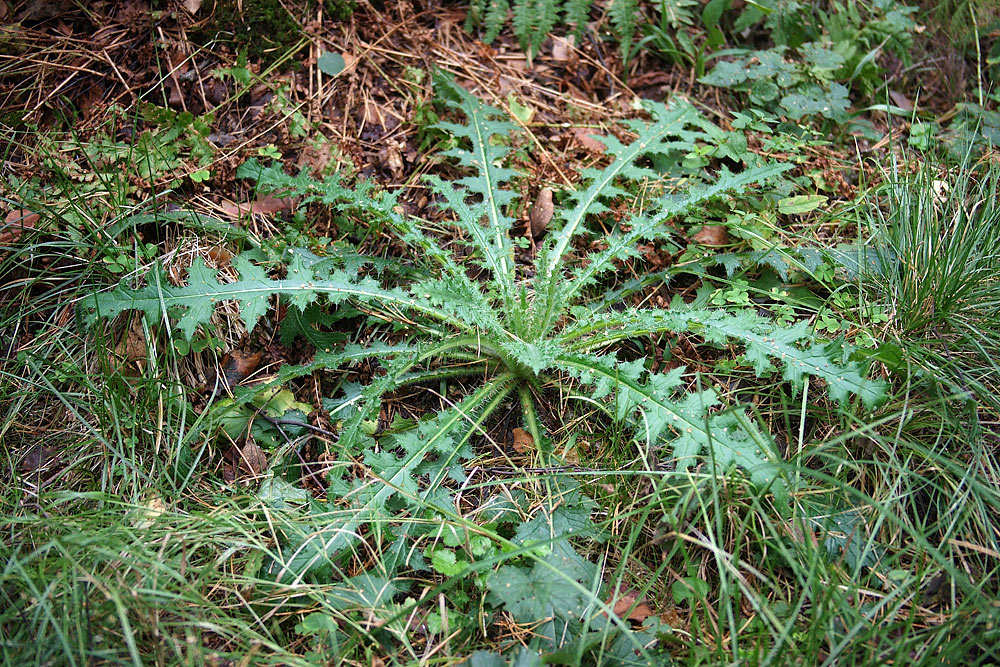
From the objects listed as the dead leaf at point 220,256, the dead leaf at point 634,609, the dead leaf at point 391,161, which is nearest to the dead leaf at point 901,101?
the dead leaf at point 391,161

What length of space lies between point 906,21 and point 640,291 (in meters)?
2.14

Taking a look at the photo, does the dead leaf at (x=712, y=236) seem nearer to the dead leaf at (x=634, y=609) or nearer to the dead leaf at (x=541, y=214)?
the dead leaf at (x=541, y=214)

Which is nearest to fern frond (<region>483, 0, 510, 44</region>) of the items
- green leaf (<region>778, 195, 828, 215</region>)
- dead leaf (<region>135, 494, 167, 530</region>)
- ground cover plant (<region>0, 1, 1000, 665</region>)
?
ground cover plant (<region>0, 1, 1000, 665</region>)

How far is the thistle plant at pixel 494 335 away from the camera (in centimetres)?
215

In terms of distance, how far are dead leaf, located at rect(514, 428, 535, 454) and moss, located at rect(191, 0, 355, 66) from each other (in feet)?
7.01

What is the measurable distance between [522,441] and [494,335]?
0.40 meters

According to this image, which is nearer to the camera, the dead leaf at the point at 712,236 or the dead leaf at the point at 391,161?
the dead leaf at the point at 712,236

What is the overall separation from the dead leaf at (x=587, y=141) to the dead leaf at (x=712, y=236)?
2.13 ft

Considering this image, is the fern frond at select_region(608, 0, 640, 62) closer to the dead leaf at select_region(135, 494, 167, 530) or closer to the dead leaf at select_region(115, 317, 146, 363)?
the dead leaf at select_region(115, 317, 146, 363)

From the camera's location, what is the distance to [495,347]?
2.51 m

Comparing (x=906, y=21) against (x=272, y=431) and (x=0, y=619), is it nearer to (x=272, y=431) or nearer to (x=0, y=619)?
(x=272, y=431)

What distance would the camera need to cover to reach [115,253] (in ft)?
8.22

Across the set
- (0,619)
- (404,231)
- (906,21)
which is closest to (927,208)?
(906,21)

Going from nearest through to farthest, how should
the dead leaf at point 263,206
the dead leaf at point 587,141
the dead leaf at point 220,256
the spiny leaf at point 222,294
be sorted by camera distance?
the spiny leaf at point 222,294 < the dead leaf at point 220,256 < the dead leaf at point 263,206 < the dead leaf at point 587,141
